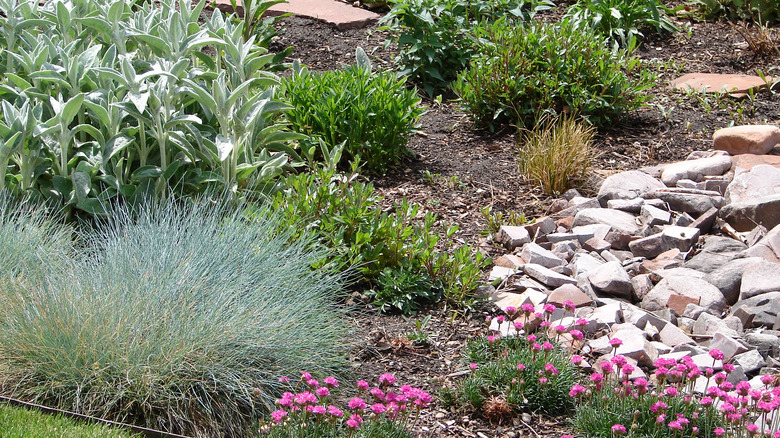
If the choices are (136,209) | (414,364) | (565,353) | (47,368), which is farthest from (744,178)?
(47,368)

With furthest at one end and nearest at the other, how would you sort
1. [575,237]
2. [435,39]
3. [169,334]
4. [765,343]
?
[435,39]
[575,237]
[765,343]
[169,334]

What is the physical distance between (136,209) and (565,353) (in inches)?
92.0

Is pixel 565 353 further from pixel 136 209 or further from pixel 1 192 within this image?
pixel 1 192

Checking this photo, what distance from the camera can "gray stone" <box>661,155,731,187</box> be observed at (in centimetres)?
495

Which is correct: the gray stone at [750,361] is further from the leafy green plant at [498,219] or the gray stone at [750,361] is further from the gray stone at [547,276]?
the leafy green plant at [498,219]

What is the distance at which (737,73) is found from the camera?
6.59 m

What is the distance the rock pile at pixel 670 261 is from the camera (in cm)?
347

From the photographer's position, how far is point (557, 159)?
16.1 feet

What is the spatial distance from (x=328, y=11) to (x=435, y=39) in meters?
1.94

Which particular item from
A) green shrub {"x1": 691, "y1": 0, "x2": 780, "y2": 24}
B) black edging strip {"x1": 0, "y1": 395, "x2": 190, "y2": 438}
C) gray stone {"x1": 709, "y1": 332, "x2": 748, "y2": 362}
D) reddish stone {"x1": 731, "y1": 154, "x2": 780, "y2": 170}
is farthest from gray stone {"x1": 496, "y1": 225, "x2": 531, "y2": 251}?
green shrub {"x1": 691, "y1": 0, "x2": 780, "y2": 24}

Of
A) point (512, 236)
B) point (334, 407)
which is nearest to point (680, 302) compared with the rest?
point (512, 236)

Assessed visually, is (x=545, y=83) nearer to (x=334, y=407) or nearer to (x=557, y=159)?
(x=557, y=159)

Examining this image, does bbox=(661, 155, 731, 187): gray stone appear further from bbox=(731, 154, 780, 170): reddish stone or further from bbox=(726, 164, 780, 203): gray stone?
bbox=(726, 164, 780, 203): gray stone

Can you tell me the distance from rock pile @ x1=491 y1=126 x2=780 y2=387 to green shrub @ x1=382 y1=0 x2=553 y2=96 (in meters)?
1.94
